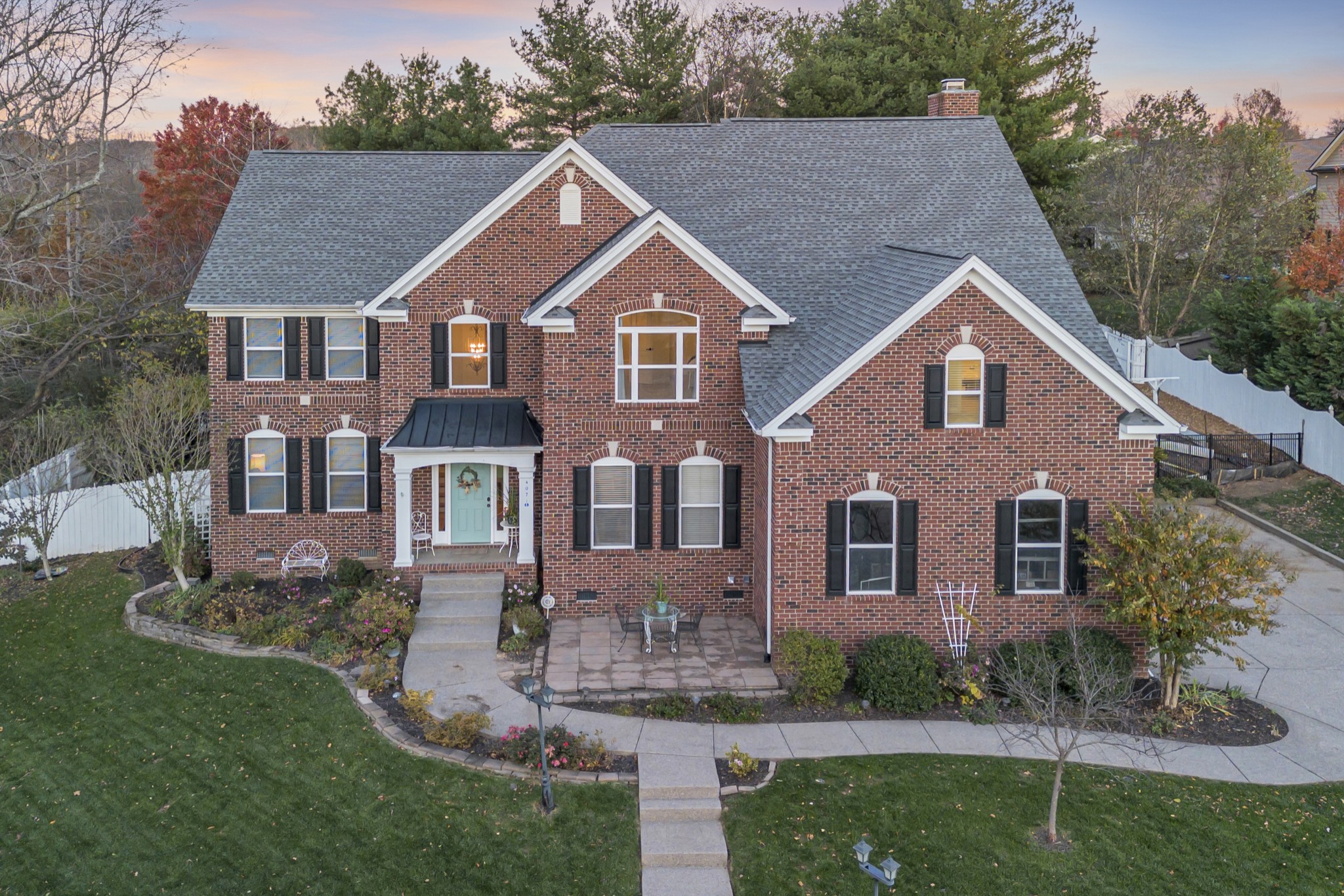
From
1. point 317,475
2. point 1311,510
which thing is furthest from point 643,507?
point 1311,510

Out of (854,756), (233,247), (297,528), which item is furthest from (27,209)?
(854,756)

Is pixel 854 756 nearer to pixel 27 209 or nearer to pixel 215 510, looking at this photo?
pixel 215 510

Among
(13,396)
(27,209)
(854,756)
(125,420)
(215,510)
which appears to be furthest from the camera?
(13,396)

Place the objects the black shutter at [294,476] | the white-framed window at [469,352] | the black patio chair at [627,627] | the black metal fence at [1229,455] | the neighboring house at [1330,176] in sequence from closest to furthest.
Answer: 1. the black patio chair at [627,627]
2. the white-framed window at [469,352]
3. the black shutter at [294,476]
4. the black metal fence at [1229,455]
5. the neighboring house at [1330,176]

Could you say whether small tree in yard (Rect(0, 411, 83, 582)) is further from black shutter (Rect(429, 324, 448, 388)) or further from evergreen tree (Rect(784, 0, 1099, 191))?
evergreen tree (Rect(784, 0, 1099, 191))

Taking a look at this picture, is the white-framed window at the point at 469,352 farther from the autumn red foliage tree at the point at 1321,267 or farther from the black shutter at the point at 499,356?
the autumn red foliage tree at the point at 1321,267

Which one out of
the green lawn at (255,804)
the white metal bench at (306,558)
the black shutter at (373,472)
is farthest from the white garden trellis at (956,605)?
the white metal bench at (306,558)
